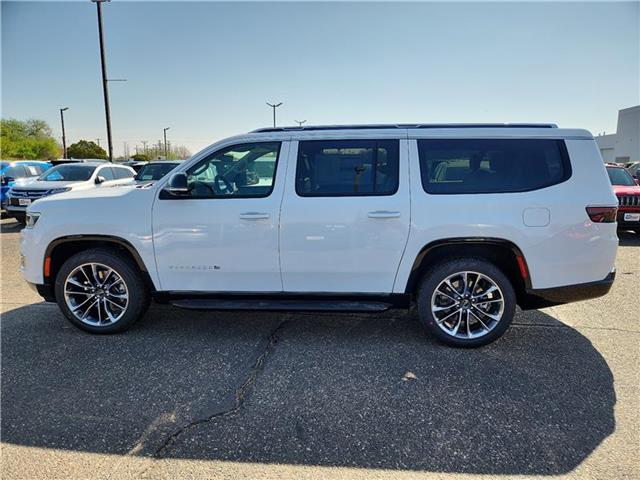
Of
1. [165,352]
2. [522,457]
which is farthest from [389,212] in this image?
[165,352]

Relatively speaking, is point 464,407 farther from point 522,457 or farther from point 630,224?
point 630,224

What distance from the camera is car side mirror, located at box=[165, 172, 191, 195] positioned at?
3.68m

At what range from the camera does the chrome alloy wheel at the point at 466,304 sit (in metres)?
3.67

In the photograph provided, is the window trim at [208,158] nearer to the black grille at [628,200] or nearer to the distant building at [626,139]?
the black grille at [628,200]

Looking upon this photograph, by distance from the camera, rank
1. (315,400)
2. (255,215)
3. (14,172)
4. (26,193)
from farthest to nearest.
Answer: (14,172), (26,193), (255,215), (315,400)

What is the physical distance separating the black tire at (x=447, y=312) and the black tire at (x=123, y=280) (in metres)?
2.66

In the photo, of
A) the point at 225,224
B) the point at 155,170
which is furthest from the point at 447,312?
the point at 155,170

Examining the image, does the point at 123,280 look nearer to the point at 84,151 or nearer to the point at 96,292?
the point at 96,292

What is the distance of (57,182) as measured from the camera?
10578 millimetres

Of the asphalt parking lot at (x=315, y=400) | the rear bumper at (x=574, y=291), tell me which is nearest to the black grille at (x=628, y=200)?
the asphalt parking lot at (x=315, y=400)

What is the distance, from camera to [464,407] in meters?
2.84

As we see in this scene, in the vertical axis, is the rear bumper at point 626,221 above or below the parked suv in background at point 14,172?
below

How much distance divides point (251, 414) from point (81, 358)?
1.81 m

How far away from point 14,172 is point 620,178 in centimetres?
1675
